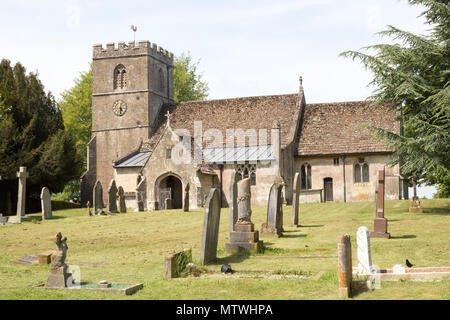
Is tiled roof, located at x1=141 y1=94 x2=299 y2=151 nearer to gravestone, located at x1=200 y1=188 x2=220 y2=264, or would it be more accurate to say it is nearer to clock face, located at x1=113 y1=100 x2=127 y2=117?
clock face, located at x1=113 y1=100 x2=127 y2=117

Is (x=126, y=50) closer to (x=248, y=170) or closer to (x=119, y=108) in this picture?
(x=119, y=108)

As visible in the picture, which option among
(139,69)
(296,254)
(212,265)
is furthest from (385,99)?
(139,69)

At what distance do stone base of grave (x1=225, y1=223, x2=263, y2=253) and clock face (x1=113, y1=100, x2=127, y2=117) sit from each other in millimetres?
31476

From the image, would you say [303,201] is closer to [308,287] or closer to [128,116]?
[128,116]

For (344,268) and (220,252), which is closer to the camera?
(344,268)

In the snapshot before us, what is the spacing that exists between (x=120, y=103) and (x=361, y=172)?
2060cm

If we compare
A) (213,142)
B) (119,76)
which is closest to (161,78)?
(119,76)

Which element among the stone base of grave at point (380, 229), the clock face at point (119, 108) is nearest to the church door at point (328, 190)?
the clock face at point (119, 108)

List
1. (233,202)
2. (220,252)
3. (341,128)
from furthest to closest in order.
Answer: (341,128) < (233,202) < (220,252)

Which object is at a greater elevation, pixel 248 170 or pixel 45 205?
pixel 248 170

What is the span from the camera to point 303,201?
3881cm

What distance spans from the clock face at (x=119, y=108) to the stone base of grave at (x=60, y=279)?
35.5m

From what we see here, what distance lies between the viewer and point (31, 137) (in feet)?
140

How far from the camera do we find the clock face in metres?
46.2
